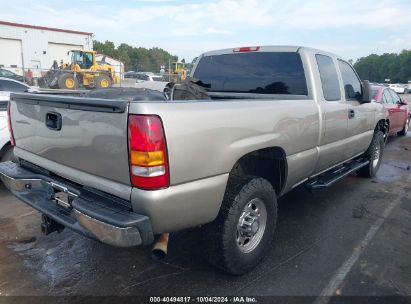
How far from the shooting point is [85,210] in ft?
7.77

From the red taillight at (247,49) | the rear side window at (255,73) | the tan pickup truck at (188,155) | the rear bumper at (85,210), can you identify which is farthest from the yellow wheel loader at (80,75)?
the rear bumper at (85,210)

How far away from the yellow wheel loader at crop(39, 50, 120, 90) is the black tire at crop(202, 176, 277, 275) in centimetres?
1584

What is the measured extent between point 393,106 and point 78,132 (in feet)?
30.5

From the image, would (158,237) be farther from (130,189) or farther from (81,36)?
(81,36)

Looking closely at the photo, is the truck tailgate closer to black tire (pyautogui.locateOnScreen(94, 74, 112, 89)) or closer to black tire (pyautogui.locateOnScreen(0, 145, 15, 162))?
black tire (pyautogui.locateOnScreen(0, 145, 15, 162))

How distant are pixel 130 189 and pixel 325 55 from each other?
3125 mm

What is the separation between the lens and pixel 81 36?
41.6 m

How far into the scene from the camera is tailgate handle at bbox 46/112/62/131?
268 centimetres

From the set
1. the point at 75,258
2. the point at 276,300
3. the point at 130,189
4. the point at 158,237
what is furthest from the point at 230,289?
the point at 75,258

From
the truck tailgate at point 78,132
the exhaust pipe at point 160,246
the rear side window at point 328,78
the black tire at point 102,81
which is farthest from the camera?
the black tire at point 102,81

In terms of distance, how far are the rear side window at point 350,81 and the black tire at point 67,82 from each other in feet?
56.5

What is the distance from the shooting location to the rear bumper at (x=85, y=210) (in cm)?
223

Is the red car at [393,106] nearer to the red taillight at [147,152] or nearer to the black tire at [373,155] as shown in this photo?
Result: the black tire at [373,155]

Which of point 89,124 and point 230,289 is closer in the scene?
point 89,124
